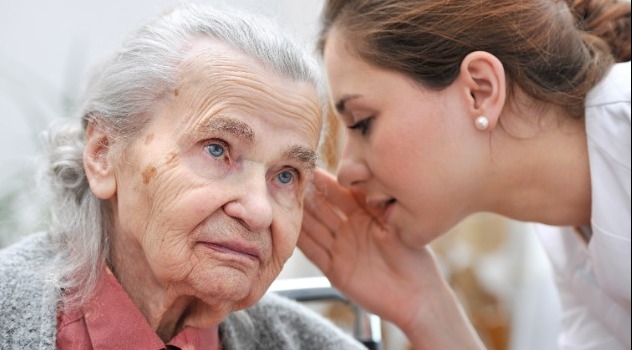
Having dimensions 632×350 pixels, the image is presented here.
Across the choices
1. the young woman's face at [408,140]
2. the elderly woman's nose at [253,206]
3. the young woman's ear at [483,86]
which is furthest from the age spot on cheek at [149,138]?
the young woman's ear at [483,86]

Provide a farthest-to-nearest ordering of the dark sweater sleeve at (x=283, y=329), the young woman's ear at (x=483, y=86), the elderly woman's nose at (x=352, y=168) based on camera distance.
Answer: the elderly woman's nose at (x=352, y=168)
the young woman's ear at (x=483, y=86)
the dark sweater sleeve at (x=283, y=329)

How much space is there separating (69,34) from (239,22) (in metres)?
1.53

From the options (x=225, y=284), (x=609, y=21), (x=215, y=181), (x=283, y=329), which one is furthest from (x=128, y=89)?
(x=609, y=21)

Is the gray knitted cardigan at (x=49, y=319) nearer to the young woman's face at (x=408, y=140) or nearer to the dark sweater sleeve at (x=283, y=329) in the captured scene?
the dark sweater sleeve at (x=283, y=329)

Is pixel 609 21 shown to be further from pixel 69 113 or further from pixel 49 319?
pixel 49 319

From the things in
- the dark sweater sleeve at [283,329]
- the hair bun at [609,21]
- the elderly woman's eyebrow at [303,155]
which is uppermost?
the hair bun at [609,21]

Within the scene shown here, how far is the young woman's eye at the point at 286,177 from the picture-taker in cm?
133

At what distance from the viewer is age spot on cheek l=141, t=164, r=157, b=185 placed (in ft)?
4.04

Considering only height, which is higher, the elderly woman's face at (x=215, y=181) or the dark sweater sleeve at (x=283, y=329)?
the elderly woman's face at (x=215, y=181)

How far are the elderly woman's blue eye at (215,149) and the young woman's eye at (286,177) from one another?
0.38ft

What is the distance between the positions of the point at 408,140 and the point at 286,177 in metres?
0.41

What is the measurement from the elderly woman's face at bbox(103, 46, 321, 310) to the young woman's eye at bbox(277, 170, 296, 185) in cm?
3

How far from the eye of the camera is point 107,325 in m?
1.25

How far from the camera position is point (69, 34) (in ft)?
8.89
